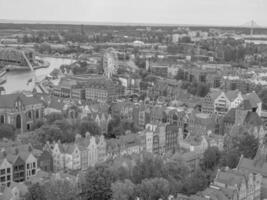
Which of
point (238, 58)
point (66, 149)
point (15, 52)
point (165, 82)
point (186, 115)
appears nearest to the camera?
point (66, 149)

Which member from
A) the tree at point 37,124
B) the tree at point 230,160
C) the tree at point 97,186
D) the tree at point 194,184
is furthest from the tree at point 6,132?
the tree at point 194,184

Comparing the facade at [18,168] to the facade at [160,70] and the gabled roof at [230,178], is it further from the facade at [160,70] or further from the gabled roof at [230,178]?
the facade at [160,70]

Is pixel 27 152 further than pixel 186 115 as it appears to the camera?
No

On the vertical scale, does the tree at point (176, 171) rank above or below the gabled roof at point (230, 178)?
below

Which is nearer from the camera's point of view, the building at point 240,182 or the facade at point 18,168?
the building at point 240,182

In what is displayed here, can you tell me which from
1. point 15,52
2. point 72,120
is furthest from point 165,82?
point 15,52

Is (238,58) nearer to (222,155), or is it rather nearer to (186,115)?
(186,115)
